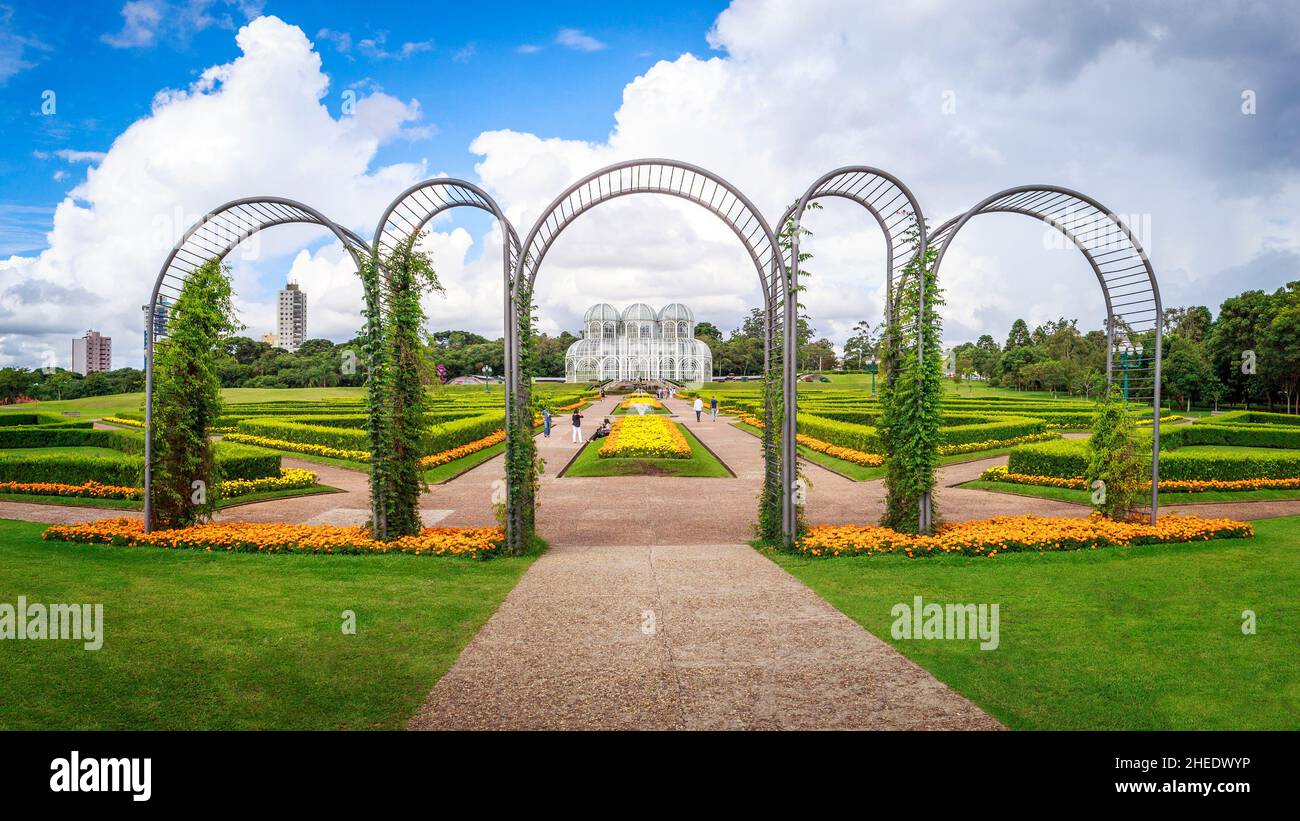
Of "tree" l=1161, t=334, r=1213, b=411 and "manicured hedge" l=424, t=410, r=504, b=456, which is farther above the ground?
"tree" l=1161, t=334, r=1213, b=411

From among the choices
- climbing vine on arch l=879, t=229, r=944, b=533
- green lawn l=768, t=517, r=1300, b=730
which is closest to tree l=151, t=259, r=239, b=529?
green lawn l=768, t=517, r=1300, b=730

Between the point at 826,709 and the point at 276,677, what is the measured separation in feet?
12.9

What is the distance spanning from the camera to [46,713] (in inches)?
173

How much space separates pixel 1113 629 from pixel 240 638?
760 cm

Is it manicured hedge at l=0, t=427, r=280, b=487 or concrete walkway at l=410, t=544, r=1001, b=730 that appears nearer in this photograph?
concrete walkway at l=410, t=544, r=1001, b=730

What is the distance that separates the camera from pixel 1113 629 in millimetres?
6164

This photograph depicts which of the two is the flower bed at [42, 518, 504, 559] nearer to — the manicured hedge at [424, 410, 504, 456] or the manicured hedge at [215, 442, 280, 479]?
the manicured hedge at [215, 442, 280, 479]

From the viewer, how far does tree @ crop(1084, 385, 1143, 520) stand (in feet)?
34.2

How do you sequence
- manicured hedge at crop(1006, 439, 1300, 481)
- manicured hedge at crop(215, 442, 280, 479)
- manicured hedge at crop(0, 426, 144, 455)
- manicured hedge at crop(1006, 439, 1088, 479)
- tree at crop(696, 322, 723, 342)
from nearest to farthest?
manicured hedge at crop(215, 442, 280, 479)
manicured hedge at crop(1006, 439, 1300, 481)
manicured hedge at crop(1006, 439, 1088, 479)
manicured hedge at crop(0, 426, 144, 455)
tree at crop(696, 322, 723, 342)

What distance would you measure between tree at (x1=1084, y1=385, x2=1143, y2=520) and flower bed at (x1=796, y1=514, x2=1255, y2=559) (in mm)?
346

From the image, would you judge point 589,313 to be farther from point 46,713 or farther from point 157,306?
point 46,713

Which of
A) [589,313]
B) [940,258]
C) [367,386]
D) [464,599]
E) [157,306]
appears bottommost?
[464,599]
